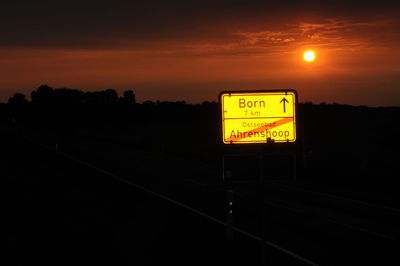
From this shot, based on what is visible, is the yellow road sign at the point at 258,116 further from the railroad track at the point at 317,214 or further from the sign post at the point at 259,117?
the railroad track at the point at 317,214

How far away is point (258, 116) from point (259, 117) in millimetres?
18

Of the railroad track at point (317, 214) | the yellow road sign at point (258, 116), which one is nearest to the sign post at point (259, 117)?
the yellow road sign at point (258, 116)

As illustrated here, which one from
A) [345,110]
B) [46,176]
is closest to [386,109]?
[345,110]

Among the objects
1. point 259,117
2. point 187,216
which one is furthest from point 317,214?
point 259,117

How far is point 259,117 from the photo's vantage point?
8273mm

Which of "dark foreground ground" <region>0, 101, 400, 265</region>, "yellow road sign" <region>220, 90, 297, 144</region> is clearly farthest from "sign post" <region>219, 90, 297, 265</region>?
"dark foreground ground" <region>0, 101, 400, 265</region>

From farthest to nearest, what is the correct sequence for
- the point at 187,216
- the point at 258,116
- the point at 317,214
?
the point at 317,214, the point at 187,216, the point at 258,116

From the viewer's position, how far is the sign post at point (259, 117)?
8242 millimetres

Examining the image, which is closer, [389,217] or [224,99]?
[224,99]

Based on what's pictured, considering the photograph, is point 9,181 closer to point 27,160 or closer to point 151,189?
point 151,189

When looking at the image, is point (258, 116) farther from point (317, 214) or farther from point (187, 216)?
point (317, 214)

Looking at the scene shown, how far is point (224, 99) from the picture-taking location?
327 inches

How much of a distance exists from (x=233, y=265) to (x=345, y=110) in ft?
523

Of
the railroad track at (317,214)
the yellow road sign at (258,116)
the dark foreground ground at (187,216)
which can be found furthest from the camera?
the railroad track at (317,214)
